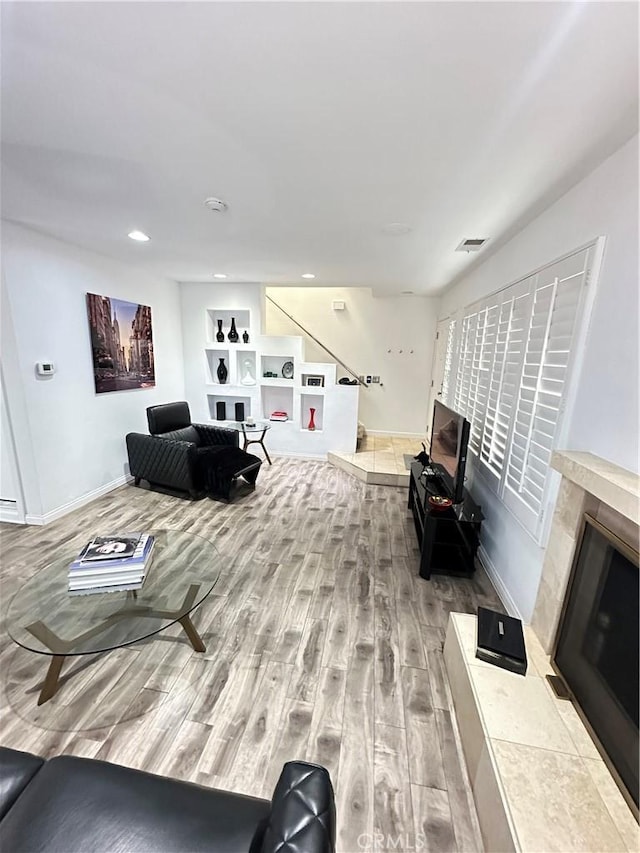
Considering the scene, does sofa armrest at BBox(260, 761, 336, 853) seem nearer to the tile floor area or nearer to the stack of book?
the stack of book

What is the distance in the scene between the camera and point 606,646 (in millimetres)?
1130

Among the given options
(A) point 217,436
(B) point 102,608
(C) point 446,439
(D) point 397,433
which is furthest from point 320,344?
(B) point 102,608

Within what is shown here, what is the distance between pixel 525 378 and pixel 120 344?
402 centimetres

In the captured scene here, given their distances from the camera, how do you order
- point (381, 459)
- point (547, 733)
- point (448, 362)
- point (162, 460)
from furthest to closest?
point (381, 459)
point (448, 362)
point (162, 460)
point (547, 733)

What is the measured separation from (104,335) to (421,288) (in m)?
3.99

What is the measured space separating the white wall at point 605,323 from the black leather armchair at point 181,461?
107 inches

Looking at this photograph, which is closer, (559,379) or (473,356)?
(559,379)

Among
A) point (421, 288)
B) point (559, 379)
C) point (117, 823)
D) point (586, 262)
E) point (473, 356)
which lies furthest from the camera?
point (421, 288)

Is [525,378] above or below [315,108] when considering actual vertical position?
below

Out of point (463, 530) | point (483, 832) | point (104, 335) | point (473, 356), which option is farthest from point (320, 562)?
point (104, 335)

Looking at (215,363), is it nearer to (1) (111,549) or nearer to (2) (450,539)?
(1) (111,549)

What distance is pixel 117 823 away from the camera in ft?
2.69

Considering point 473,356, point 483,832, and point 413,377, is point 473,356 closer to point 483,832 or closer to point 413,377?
point 413,377

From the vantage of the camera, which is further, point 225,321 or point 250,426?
point 225,321
